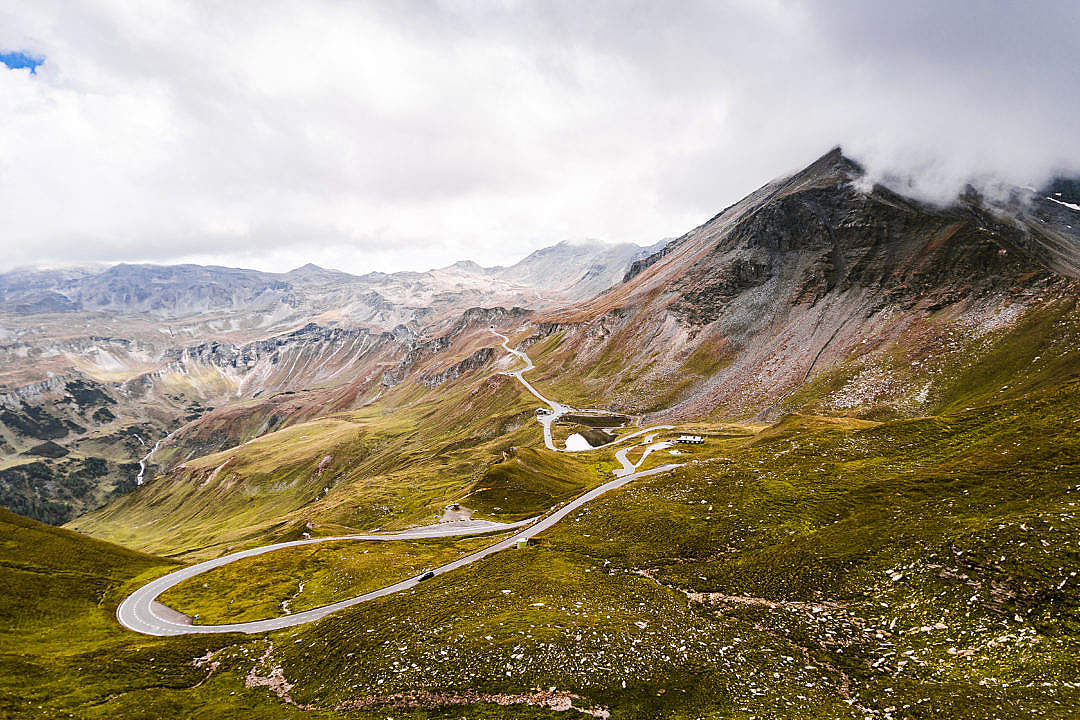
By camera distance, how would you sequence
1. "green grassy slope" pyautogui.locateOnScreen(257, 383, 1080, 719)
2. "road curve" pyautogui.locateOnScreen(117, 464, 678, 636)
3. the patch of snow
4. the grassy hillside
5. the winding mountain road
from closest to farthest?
"green grassy slope" pyautogui.locateOnScreen(257, 383, 1080, 719)
the grassy hillside
"road curve" pyautogui.locateOnScreen(117, 464, 678, 636)
the winding mountain road
the patch of snow

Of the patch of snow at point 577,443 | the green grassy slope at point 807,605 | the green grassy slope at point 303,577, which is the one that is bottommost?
the patch of snow at point 577,443

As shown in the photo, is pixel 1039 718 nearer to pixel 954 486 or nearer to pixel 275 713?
pixel 954 486

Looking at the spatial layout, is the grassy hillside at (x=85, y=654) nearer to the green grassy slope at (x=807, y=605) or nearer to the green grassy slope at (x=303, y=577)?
the green grassy slope at (x=807, y=605)

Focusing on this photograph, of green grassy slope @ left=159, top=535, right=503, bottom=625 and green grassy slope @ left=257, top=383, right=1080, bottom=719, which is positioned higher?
green grassy slope @ left=257, top=383, right=1080, bottom=719

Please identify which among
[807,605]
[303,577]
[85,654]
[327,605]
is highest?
[85,654]

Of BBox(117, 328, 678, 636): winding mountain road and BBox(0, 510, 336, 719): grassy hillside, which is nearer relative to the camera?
BBox(0, 510, 336, 719): grassy hillside

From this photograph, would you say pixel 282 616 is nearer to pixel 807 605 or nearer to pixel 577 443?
pixel 807 605

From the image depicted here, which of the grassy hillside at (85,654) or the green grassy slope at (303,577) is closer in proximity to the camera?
the grassy hillside at (85,654)

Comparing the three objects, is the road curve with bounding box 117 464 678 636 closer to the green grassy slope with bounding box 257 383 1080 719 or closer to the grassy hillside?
the grassy hillside

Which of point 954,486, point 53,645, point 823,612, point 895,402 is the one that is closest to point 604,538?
point 823,612

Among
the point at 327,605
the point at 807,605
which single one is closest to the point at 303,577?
Answer: the point at 327,605

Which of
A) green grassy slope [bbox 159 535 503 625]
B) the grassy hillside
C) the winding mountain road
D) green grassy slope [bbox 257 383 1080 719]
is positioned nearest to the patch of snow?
the winding mountain road

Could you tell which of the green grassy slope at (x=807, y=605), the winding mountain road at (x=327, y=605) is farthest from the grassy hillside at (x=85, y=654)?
the green grassy slope at (x=807, y=605)
